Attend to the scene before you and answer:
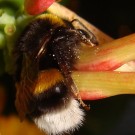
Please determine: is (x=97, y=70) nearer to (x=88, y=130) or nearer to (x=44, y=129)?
(x=44, y=129)

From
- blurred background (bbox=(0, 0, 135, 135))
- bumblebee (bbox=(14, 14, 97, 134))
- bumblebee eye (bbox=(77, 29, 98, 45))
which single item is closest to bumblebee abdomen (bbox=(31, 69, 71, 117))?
bumblebee (bbox=(14, 14, 97, 134))

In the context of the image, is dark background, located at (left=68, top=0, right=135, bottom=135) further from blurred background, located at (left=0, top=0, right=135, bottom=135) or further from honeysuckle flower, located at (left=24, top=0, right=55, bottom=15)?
honeysuckle flower, located at (left=24, top=0, right=55, bottom=15)

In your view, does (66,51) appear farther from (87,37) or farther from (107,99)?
(107,99)

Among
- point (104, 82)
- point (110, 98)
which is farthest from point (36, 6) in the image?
point (110, 98)

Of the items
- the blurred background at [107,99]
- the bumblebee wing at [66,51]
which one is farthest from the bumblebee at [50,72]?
the blurred background at [107,99]

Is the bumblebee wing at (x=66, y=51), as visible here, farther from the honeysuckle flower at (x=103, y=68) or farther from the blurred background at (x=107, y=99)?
the blurred background at (x=107, y=99)

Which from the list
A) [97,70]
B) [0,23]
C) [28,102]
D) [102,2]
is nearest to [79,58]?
[97,70]
